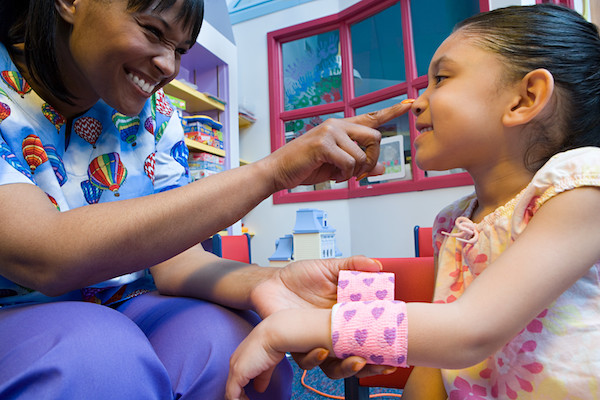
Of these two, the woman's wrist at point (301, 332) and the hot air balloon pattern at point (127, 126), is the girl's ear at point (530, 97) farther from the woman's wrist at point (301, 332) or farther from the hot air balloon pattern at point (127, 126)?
the hot air balloon pattern at point (127, 126)

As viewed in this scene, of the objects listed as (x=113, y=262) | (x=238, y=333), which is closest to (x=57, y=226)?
(x=113, y=262)

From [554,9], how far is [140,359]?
3.11 feet

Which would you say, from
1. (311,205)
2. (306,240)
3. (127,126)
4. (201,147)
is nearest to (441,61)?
(127,126)

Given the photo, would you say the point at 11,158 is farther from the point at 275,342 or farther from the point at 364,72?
the point at 364,72

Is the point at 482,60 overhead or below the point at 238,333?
overhead

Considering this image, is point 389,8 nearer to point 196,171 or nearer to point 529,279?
point 196,171

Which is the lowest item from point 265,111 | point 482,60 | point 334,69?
point 482,60

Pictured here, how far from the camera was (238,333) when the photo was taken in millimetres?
706

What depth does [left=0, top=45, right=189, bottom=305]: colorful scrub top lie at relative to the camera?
67cm

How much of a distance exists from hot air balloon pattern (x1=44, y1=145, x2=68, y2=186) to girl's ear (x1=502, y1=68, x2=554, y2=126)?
829 mm

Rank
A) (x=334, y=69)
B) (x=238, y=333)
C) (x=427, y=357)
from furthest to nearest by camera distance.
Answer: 1. (x=334, y=69)
2. (x=238, y=333)
3. (x=427, y=357)

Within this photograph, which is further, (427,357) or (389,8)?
(389,8)

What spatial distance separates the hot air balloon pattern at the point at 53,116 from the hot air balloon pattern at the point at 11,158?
0.49ft

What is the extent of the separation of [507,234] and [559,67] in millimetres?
318
